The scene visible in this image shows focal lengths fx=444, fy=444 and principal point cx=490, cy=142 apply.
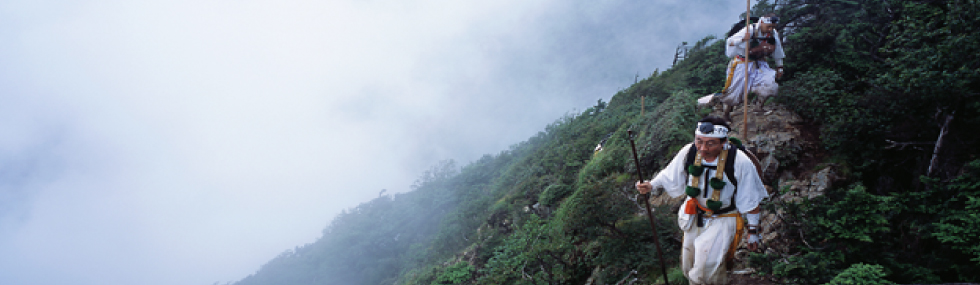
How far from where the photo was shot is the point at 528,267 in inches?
278

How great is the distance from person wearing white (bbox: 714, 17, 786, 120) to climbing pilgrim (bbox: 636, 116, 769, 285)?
3.27 metres

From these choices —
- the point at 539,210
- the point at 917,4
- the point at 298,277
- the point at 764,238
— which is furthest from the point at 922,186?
the point at 298,277

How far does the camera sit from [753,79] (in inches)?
263

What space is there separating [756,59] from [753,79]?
0.97 feet

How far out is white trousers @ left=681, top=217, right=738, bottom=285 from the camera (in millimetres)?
3701

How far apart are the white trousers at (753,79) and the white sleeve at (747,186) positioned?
3422mm

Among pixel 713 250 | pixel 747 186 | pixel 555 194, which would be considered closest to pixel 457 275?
pixel 555 194

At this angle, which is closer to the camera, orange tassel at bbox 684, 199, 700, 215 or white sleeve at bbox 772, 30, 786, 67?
orange tassel at bbox 684, 199, 700, 215

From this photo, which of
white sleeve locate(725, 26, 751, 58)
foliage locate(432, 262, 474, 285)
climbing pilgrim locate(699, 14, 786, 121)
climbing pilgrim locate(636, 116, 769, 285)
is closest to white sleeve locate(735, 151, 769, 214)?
climbing pilgrim locate(636, 116, 769, 285)

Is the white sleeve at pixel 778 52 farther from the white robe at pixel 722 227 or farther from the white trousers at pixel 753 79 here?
the white robe at pixel 722 227

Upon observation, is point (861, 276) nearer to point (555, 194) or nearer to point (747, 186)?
point (747, 186)

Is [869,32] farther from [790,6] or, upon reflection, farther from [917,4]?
[790,6]

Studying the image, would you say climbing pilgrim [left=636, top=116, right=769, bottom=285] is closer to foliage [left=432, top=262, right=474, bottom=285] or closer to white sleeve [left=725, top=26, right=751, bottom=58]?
white sleeve [left=725, top=26, right=751, bottom=58]

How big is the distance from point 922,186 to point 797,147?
1.36 metres
